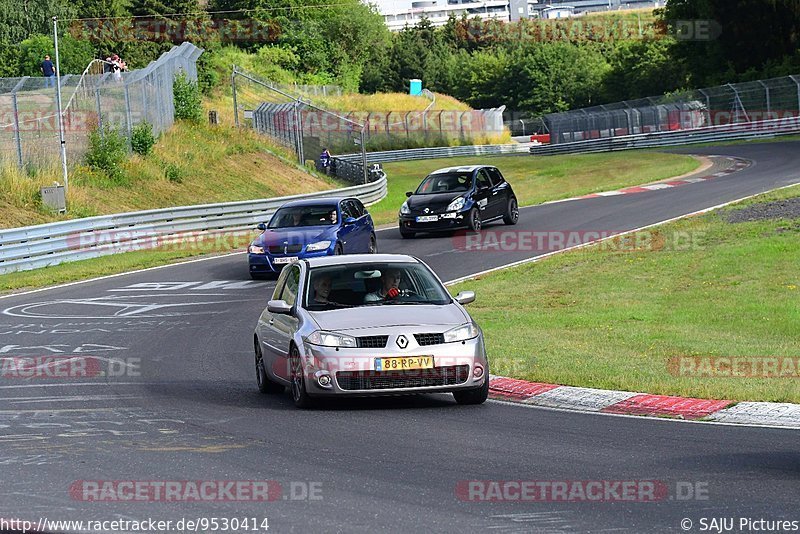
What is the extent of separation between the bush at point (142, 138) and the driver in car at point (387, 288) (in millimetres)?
31315

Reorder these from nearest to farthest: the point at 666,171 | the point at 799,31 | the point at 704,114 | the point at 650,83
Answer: the point at 666,171
the point at 704,114
the point at 799,31
the point at 650,83

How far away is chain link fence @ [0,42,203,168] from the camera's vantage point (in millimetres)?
34531

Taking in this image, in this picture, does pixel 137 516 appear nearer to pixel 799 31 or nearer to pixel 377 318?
pixel 377 318

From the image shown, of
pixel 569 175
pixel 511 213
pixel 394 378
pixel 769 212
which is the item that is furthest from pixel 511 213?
pixel 394 378

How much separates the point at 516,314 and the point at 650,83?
94161 mm

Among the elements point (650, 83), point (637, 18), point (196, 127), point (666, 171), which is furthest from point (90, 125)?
point (637, 18)

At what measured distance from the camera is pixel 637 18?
189 metres

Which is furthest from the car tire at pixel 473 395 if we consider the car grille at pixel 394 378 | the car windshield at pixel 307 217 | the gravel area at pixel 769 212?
the gravel area at pixel 769 212

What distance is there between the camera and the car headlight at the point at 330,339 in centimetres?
1101

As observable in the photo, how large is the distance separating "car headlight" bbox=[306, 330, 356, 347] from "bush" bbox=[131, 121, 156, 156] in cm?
3226

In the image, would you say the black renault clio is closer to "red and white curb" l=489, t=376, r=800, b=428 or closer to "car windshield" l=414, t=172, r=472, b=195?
"car windshield" l=414, t=172, r=472, b=195

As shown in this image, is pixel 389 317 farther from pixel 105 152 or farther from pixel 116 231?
pixel 105 152

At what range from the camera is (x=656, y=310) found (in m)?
18.3

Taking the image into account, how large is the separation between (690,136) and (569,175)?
1201cm
